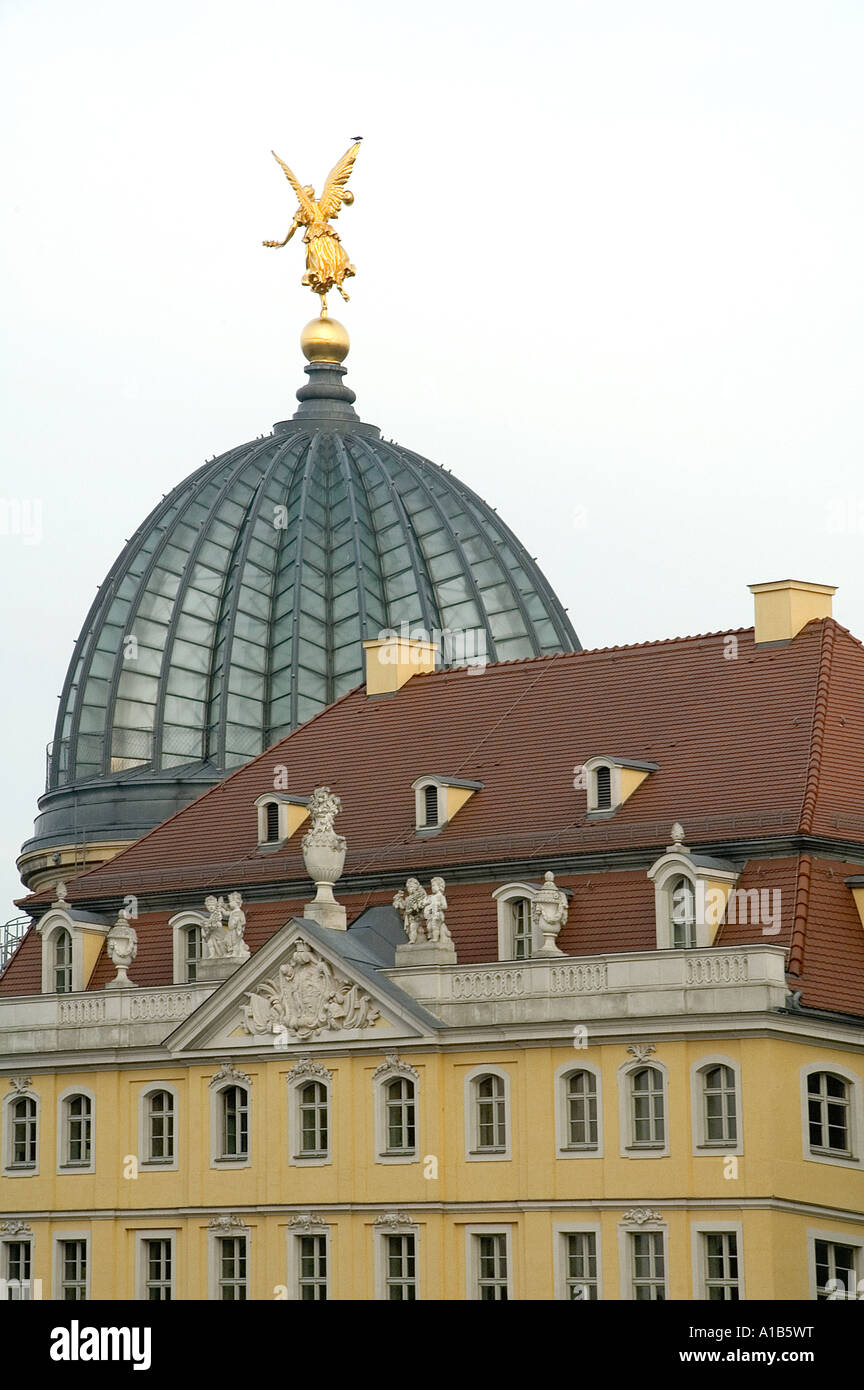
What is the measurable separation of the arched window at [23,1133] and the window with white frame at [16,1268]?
1813 millimetres

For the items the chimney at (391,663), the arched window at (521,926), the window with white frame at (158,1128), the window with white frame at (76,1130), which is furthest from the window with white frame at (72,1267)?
the chimney at (391,663)

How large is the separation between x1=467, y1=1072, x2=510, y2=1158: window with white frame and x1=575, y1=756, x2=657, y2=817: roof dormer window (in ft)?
22.8

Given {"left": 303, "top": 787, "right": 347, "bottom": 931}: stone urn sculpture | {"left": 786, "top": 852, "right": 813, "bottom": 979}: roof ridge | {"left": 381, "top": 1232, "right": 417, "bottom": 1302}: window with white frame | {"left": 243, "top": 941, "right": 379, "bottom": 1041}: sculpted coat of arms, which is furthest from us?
{"left": 303, "top": 787, "right": 347, "bottom": 931}: stone urn sculpture

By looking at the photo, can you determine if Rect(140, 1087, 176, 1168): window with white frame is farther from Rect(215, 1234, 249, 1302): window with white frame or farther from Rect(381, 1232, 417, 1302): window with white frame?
Rect(381, 1232, 417, 1302): window with white frame

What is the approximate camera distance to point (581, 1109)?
71688mm

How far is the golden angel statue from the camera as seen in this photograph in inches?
4237

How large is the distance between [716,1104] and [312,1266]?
34.2 ft

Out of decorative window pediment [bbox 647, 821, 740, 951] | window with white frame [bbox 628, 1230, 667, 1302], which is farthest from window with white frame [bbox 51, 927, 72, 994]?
window with white frame [bbox 628, 1230, 667, 1302]

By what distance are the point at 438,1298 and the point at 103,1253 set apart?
9407 mm

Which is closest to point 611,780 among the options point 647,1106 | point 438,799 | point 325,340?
point 438,799

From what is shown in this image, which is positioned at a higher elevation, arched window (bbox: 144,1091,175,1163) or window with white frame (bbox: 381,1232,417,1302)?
arched window (bbox: 144,1091,175,1163)

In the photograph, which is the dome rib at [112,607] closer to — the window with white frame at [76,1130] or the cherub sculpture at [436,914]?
the window with white frame at [76,1130]

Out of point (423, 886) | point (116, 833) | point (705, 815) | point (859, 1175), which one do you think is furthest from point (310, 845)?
point (116, 833)
